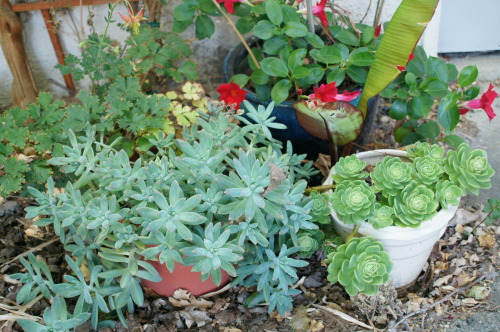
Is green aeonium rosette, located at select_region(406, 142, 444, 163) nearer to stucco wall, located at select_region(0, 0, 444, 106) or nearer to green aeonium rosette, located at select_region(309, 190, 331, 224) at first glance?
green aeonium rosette, located at select_region(309, 190, 331, 224)

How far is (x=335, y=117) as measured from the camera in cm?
176

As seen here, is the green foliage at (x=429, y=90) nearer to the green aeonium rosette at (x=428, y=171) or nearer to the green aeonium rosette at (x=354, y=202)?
the green aeonium rosette at (x=428, y=171)

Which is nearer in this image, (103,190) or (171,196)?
(171,196)

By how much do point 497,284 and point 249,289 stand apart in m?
0.83

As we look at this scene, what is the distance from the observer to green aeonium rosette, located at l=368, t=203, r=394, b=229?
1.47 metres

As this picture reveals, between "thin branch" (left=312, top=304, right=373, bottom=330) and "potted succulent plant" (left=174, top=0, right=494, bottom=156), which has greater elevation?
"potted succulent plant" (left=174, top=0, right=494, bottom=156)

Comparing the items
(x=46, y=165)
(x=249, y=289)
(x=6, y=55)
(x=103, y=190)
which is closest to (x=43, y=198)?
(x=103, y=190)

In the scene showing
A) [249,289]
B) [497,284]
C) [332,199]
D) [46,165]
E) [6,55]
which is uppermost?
[6,55]

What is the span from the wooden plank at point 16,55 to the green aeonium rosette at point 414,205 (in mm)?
1899

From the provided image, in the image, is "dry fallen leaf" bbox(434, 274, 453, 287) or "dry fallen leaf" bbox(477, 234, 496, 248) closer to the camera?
"dry fallen leaf" bbox(434, 274, 453, 287)

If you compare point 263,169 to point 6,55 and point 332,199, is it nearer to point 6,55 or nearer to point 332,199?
point 332,199

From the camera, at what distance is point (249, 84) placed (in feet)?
7.45

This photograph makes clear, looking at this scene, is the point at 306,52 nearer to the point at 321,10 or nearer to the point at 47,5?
the point at 321,10

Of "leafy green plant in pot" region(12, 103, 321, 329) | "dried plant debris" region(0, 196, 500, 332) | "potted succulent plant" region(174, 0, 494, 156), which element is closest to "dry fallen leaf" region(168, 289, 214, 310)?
"dried plant debris" region(0, 196, 500, 332)
